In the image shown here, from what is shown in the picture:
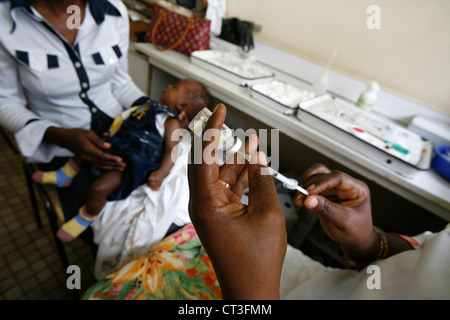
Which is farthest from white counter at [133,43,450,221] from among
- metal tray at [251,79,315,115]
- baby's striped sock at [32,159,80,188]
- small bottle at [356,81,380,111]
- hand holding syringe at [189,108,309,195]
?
baby's striped sock at [32,159,80,188]

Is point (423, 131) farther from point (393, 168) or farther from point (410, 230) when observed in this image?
point (410, 230)

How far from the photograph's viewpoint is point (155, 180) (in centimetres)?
92

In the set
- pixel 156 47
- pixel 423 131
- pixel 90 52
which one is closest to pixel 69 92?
pixel 90 52

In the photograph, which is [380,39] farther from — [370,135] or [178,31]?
[178,31]

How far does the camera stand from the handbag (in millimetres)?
1492

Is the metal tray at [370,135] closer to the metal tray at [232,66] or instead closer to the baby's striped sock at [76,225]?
the metal tray at [232,66]

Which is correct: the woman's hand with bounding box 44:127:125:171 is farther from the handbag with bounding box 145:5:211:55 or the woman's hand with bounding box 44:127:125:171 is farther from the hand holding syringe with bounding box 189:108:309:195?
the handbag with bounding box 145:5:211:55

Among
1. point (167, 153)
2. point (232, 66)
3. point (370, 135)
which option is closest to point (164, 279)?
point (167, 153)

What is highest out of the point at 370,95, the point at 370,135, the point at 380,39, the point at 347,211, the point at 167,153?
the point at 380,39

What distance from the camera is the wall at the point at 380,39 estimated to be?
39.6 inches

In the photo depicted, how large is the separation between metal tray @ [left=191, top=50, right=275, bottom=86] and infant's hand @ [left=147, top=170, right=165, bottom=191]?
685 mm

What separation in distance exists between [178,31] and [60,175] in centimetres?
118

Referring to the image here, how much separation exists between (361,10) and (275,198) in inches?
48.6

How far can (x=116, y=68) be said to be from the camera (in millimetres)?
1158
